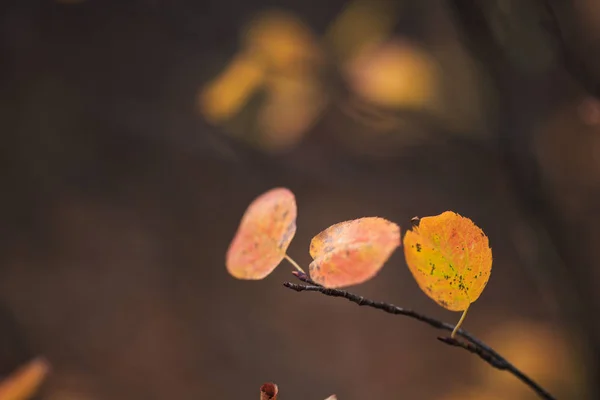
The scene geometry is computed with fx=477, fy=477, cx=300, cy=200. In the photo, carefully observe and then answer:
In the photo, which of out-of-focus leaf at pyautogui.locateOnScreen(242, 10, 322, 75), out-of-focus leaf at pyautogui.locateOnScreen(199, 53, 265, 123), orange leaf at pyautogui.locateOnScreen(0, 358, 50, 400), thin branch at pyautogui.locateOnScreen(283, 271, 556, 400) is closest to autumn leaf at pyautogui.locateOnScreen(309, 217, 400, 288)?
thin branch at pyautogui.locateOnScreen(283, 271, 556, 400)

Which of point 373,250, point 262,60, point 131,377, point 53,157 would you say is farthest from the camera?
point 53,157

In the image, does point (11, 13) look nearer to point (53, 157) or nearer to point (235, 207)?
point (53, 157)

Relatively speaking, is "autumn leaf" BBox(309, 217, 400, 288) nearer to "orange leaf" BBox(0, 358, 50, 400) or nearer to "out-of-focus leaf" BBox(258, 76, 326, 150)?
"orange leaf" BBox(0, 358, 50, 400)

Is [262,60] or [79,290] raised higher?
[262,60]

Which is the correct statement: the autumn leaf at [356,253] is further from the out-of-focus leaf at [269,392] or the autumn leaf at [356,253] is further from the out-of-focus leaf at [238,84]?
the out-of-focus leaf at [238,84]

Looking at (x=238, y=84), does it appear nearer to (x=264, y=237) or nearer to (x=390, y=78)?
(x=390, y=78)

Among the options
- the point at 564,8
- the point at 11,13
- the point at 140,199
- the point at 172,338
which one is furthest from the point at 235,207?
the point at 564,8

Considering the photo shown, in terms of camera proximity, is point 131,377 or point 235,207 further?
point 235,207

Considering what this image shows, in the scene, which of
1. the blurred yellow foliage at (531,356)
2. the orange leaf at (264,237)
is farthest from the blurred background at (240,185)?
the orange leaf at (264,237)
